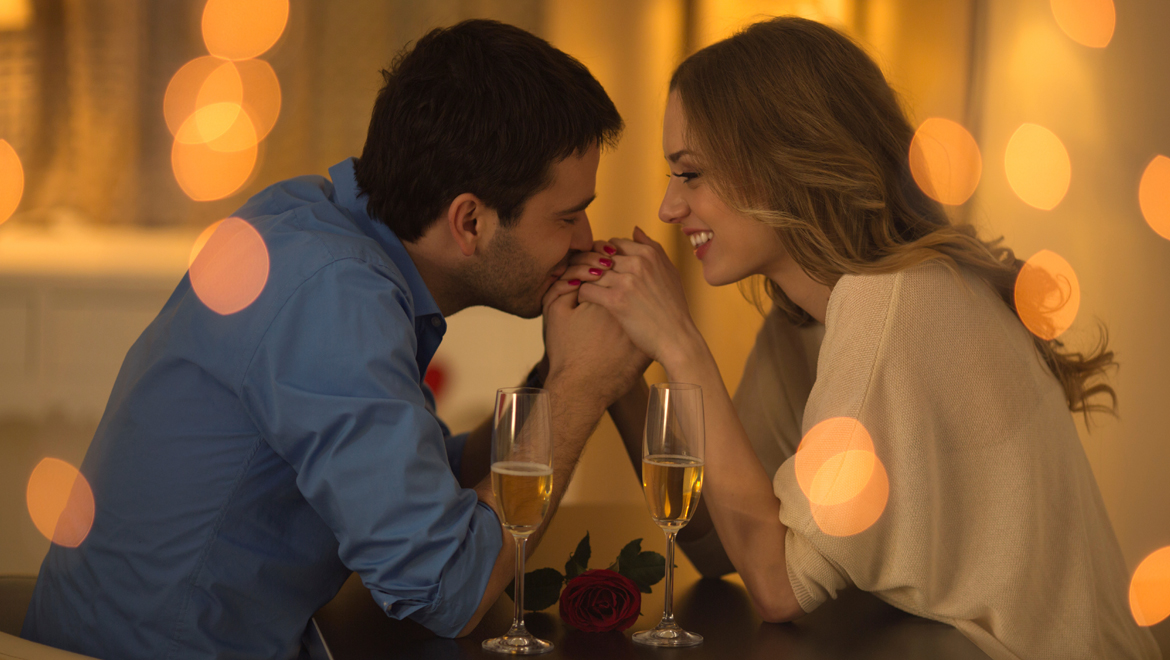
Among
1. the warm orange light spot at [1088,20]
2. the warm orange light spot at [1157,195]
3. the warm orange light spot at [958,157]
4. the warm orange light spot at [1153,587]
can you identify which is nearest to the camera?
the warm orange light spot at [1153,587]

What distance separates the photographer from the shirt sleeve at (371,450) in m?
0.91

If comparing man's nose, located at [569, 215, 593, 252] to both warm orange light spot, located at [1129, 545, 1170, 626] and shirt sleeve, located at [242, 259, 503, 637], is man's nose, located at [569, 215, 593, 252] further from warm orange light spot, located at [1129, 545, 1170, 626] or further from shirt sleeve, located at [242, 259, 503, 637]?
warm orange light spot, located at [1129, 545, 1170, 626]

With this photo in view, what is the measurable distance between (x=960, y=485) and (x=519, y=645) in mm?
548

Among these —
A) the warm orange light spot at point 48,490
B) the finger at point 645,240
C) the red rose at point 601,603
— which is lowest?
the warm orange light spot at point 48,490

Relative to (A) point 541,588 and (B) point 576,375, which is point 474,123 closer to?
(B) point 576,375

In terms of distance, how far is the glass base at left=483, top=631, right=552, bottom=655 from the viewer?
2.88 feet

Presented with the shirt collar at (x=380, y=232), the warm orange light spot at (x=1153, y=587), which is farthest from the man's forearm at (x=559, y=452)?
the warm orange light spot at (x=1153, y=587)

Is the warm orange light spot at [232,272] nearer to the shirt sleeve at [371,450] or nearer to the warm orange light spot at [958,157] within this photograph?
the shirt sleeve at [371,450]

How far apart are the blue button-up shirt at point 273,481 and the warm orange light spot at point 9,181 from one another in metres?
2.06

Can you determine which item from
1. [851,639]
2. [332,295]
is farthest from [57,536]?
[851,639]

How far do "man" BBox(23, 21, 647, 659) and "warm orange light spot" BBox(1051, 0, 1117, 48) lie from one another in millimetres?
1690

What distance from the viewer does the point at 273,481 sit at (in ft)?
3.44

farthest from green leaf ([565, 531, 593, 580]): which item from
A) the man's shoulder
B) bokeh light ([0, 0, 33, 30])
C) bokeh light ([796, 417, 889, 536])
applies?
bokeh light ([0, 0, 33, 30])

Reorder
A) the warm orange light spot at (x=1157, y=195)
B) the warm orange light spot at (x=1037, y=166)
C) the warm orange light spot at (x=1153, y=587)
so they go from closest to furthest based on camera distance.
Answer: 1. the warm orange light spot at (x=1153, y=587)
2. the warm orange light spot at (x=1157, y=195)
3. the warm orange light spot at (x=1037, y=166)
